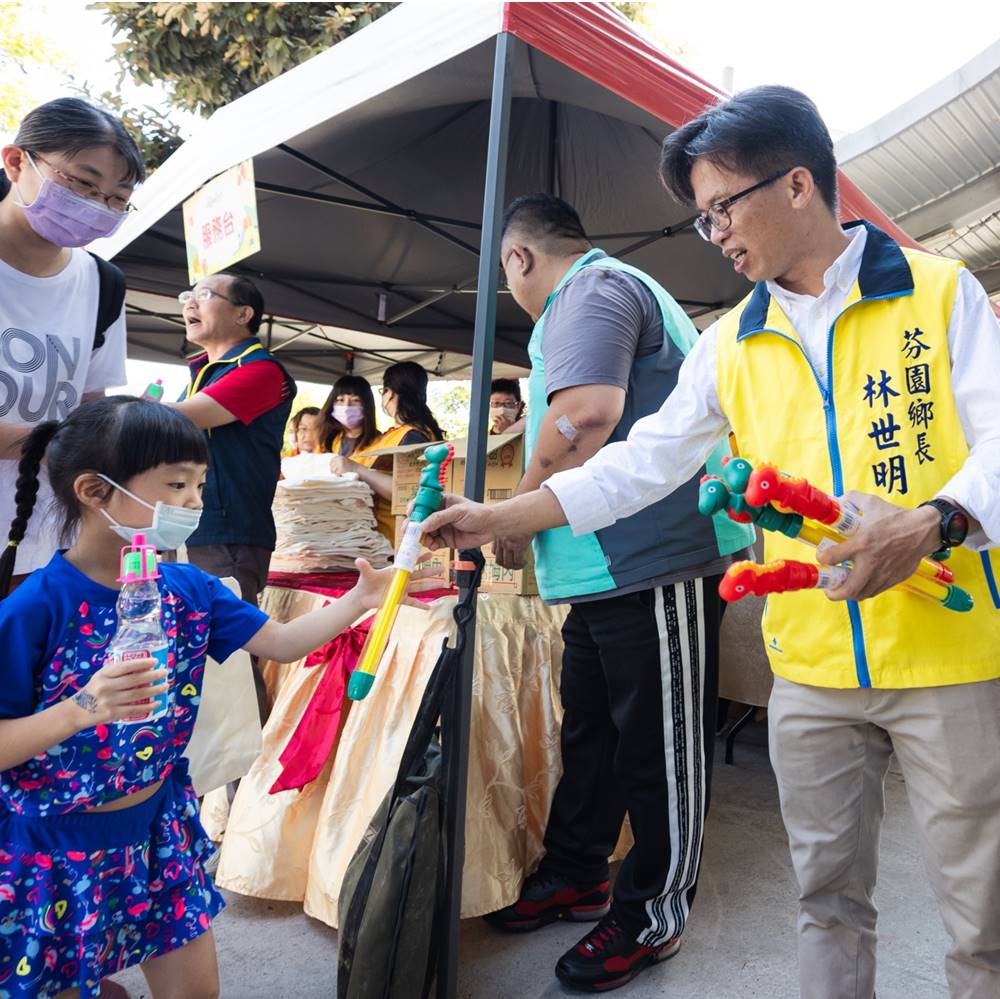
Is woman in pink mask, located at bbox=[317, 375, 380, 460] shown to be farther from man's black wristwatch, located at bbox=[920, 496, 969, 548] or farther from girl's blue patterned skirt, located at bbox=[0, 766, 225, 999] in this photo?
man's black wristwatch, located at bbox=[920, 496, 969, 548]

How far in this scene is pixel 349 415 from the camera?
3.69 metres

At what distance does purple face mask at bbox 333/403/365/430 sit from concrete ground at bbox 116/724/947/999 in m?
2.03

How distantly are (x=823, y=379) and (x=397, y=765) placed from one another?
1478 mm

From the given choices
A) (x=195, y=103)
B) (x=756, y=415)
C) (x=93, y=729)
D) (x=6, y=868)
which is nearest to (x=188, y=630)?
(x=93, y=729)

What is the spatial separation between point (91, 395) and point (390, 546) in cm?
139

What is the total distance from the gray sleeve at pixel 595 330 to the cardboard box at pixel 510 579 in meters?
0.74

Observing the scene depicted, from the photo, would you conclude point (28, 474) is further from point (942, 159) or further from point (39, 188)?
point (942, 159)

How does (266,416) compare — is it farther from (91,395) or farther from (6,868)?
(6,868)

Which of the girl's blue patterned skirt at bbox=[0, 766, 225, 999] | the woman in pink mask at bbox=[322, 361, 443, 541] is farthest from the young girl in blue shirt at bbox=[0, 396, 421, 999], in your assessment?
the woman in pink mask at bbox=[322, 361, 443, 541]

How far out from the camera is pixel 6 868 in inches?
47.9

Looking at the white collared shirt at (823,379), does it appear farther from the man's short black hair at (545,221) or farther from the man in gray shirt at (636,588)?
the man's short black hair at (545,221)

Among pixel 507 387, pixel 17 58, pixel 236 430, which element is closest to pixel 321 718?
pixel 236 430

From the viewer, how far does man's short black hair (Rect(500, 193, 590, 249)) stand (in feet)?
6.81

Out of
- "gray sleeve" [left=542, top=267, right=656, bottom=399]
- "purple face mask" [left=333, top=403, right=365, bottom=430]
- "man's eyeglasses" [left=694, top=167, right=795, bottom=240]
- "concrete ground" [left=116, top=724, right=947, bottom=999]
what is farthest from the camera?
"purple face mask" [left=333, top=403, right=365, bottom=430]
